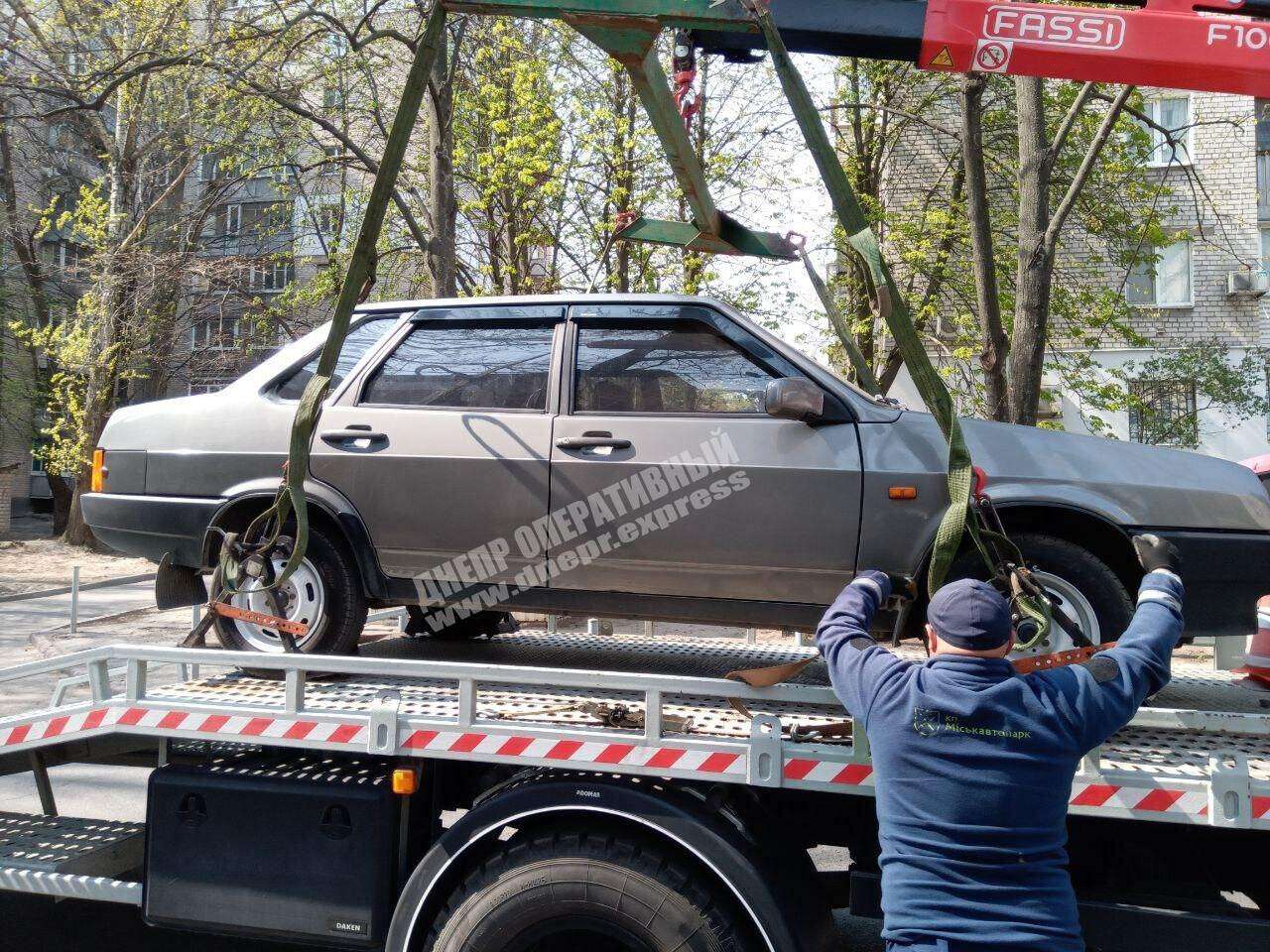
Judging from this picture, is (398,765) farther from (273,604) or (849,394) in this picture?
(849,394)

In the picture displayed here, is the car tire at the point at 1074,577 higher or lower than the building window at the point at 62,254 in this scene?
lower

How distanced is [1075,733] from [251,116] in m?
15.1

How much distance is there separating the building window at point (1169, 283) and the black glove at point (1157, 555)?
20398mm

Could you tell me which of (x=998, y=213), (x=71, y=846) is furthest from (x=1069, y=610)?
(x=998, y=213)

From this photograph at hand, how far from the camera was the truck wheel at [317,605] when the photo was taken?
3.94 meters

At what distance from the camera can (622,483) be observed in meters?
3.68

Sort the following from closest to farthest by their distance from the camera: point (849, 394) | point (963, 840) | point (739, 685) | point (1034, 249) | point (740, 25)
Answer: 1. point (963, 840)
2. point (739, 685)
3. point (740, 25)
4. point (849, 394)
5. point (1034, 249)

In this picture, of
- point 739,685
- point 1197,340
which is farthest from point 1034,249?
point 1197,340

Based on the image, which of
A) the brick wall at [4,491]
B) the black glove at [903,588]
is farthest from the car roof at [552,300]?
the brick wall at [4,491]

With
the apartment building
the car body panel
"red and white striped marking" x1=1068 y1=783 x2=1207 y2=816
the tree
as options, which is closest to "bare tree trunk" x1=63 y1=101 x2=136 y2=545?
the tree

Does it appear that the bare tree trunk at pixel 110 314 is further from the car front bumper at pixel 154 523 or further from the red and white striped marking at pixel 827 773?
the red and white striped marking at pixel 827 773

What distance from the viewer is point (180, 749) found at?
3.34 m

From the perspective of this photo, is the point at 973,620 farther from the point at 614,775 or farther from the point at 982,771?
the point at 614,775

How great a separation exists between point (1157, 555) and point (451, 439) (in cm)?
253
